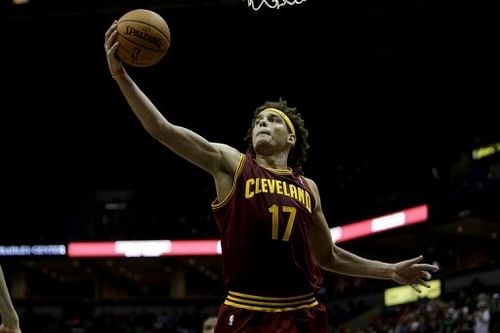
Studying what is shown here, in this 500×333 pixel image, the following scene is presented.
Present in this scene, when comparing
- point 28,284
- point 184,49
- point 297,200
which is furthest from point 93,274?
point 297,200

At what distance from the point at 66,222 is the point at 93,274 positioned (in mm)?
3421

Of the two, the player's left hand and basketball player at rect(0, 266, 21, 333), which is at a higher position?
the player's left hand

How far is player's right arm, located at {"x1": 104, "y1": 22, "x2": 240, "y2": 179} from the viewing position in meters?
4.30

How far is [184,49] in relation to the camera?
84.1 feet

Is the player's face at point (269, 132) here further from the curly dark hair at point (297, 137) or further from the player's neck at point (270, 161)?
the curly dark hair at point (297, 137)

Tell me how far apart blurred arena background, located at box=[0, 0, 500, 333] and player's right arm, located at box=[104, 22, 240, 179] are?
12218 millimetres

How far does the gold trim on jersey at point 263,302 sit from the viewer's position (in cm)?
454

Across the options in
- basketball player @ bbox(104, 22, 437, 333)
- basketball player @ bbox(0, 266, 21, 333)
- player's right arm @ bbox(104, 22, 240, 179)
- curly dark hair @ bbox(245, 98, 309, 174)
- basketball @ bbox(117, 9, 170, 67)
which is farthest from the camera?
curly dark hair @ bbox(245, 98, 309, 174)

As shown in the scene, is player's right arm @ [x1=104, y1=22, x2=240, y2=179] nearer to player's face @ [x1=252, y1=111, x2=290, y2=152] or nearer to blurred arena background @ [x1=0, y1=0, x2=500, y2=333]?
player's face @ [x1=252, y1=111, x2=290, y2=152]

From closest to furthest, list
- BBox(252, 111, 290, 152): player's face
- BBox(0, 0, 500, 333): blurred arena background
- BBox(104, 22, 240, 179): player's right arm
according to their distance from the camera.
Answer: BBox(104, 22, 240, 179): player's right arm, BBox(252, 111, 290, 152): player's face, BBox(0, 0, 500, 333): blurred arena background

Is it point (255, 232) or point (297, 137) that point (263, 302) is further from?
point (297, 137)

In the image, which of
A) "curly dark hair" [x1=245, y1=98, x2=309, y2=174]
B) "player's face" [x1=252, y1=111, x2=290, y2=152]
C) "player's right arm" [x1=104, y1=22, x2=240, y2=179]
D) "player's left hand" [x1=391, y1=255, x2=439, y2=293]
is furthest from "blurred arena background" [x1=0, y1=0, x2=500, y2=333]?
"player's right arm" [x1=104, y1=22, x2=240, y2=179]

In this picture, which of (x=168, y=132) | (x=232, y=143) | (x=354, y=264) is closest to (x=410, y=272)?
(x=354, y=264)

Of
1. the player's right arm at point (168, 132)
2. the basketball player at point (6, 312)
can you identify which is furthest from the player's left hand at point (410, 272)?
the basketball player at point (6, 312)
